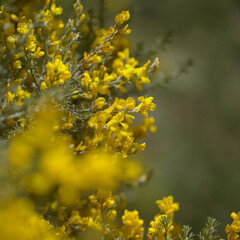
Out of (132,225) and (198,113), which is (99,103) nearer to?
(132,225)

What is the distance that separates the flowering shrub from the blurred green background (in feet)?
6.29

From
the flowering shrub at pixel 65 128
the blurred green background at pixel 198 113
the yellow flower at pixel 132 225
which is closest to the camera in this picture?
the flowering shrub at pixel 65 128

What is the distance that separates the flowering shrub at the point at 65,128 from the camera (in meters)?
0.64

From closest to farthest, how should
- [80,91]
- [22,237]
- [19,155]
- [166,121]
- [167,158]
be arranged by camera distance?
1. [22,237]
2. [19,155]
3. [80,91]
4. [167,158]
5. [166,121]

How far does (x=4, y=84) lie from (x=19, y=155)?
0.99 feet

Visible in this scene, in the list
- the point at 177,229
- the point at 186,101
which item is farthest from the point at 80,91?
the point at 186,101

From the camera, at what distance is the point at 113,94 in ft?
3.25

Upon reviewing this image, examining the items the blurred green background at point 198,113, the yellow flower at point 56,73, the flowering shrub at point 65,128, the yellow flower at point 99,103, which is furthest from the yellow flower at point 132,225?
the blurred green background at point 198,113

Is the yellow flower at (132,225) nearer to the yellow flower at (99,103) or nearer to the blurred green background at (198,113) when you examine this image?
the yellow flower at (99,103)

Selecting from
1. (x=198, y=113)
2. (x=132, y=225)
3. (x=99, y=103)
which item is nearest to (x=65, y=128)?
(x=99, y=103)

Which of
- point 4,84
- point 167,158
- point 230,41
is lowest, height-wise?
point 4,84

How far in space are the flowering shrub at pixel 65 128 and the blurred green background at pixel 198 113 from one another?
192 centimetres

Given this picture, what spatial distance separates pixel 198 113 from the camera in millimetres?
4156

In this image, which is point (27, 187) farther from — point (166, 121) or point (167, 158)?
point (166, 121)
